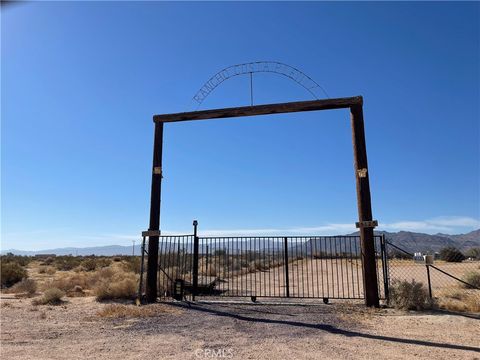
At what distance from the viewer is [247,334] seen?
28.9 feet

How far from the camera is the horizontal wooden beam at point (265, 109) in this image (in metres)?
12.6

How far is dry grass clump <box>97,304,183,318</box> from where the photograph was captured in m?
11.5

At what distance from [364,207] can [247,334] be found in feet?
17.1

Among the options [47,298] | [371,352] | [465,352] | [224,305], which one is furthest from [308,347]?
[47,298]

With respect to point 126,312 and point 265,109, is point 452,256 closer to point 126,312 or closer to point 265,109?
point 265,109

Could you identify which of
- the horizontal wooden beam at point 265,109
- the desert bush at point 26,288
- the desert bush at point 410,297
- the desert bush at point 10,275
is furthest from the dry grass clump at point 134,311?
the desert bush at point 10,275

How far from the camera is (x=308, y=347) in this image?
7633mm

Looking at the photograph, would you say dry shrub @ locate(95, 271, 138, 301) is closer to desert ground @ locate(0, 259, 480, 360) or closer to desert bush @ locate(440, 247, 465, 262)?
desert ground @ locate(0, 259, 480, 360)

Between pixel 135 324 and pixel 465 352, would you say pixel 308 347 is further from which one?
pixel 135 324

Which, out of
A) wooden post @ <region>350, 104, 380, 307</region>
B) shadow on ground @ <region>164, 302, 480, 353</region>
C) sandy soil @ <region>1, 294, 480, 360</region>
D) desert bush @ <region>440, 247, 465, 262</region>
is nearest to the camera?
sandy soil @ <region>1, 294, 480, 360</region>

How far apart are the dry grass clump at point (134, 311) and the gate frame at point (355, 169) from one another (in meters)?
1.30

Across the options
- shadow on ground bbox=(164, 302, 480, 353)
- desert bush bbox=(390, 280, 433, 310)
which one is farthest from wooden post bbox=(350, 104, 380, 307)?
shadow on ground bbox=(164, 302, 480, 353)

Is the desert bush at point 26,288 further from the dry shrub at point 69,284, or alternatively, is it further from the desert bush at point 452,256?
the desert bush at point 452,256

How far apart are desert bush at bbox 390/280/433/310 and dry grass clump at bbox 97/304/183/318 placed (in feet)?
19.4
